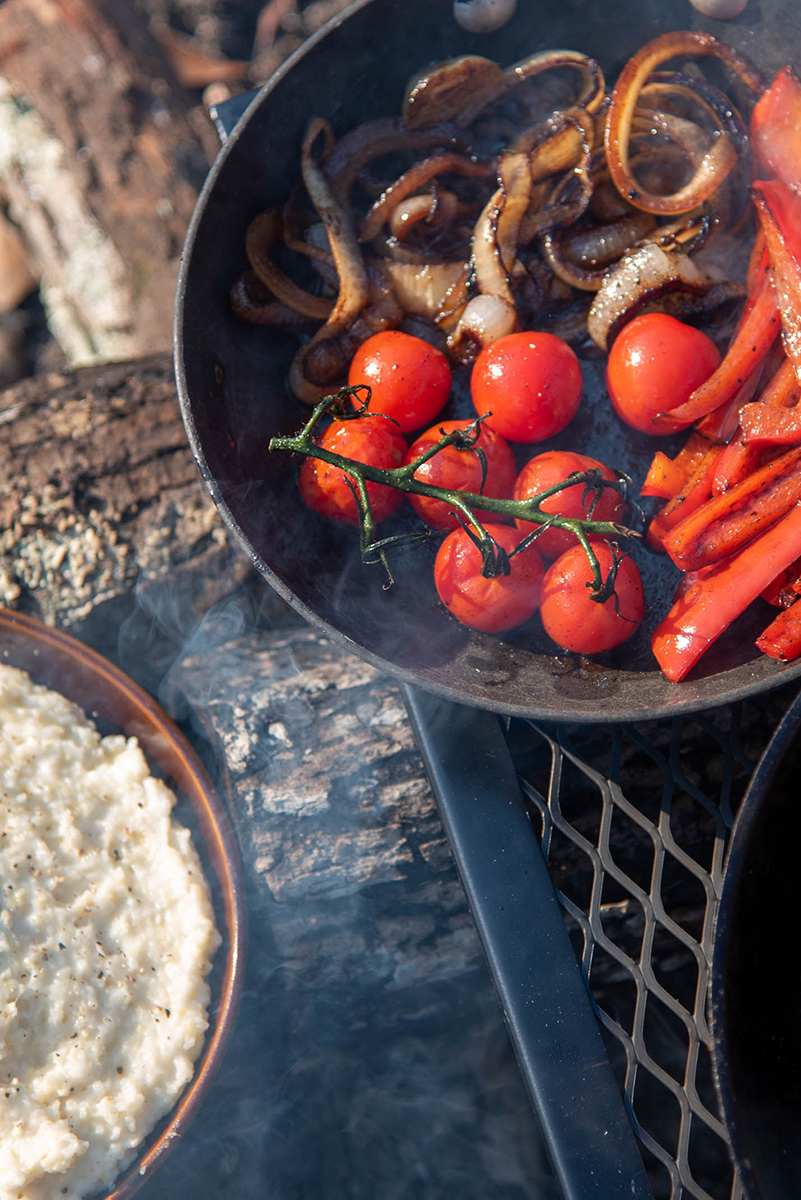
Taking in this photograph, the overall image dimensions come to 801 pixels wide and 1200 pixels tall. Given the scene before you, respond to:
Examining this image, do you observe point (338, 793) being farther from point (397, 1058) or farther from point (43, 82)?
point (43, 82)

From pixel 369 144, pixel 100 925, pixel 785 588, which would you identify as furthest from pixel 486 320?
pixel 100 925

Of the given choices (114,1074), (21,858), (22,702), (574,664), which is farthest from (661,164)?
(114,1074)

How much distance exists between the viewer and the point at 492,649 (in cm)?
234

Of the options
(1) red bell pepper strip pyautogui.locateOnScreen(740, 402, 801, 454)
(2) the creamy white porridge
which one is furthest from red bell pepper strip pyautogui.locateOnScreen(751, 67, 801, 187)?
(2) the creamy white porridge

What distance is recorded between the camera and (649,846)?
2.63 meters

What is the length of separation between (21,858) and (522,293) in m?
2.32

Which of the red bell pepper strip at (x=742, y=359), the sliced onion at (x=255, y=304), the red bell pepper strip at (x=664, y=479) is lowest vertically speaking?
the red bell pepper strip at (x=664, y=479)

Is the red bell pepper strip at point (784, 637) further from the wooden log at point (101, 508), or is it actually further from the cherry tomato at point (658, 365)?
the wooden log at point (101, 508)

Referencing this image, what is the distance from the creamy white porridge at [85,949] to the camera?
219 centimetres

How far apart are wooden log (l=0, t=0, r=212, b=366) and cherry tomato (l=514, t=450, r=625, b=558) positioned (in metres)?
2.19

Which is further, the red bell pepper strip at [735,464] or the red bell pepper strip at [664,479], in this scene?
the red bell pepper strip at [664,479]

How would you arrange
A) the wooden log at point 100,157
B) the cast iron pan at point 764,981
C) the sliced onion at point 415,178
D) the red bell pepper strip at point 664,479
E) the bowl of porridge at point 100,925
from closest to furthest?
the cast iron pan at point 764,981 < the bowl of porridge at point 100,925 < the red bell pepper strip at point 664,479 < the sliced onion at point 415,178 < the wooden log at point 100,157

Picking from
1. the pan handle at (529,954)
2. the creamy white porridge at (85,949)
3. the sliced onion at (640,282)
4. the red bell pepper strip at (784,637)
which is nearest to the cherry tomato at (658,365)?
the sliced onion at (640,282)

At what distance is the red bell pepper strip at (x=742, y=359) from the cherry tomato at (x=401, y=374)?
70 centimetres
